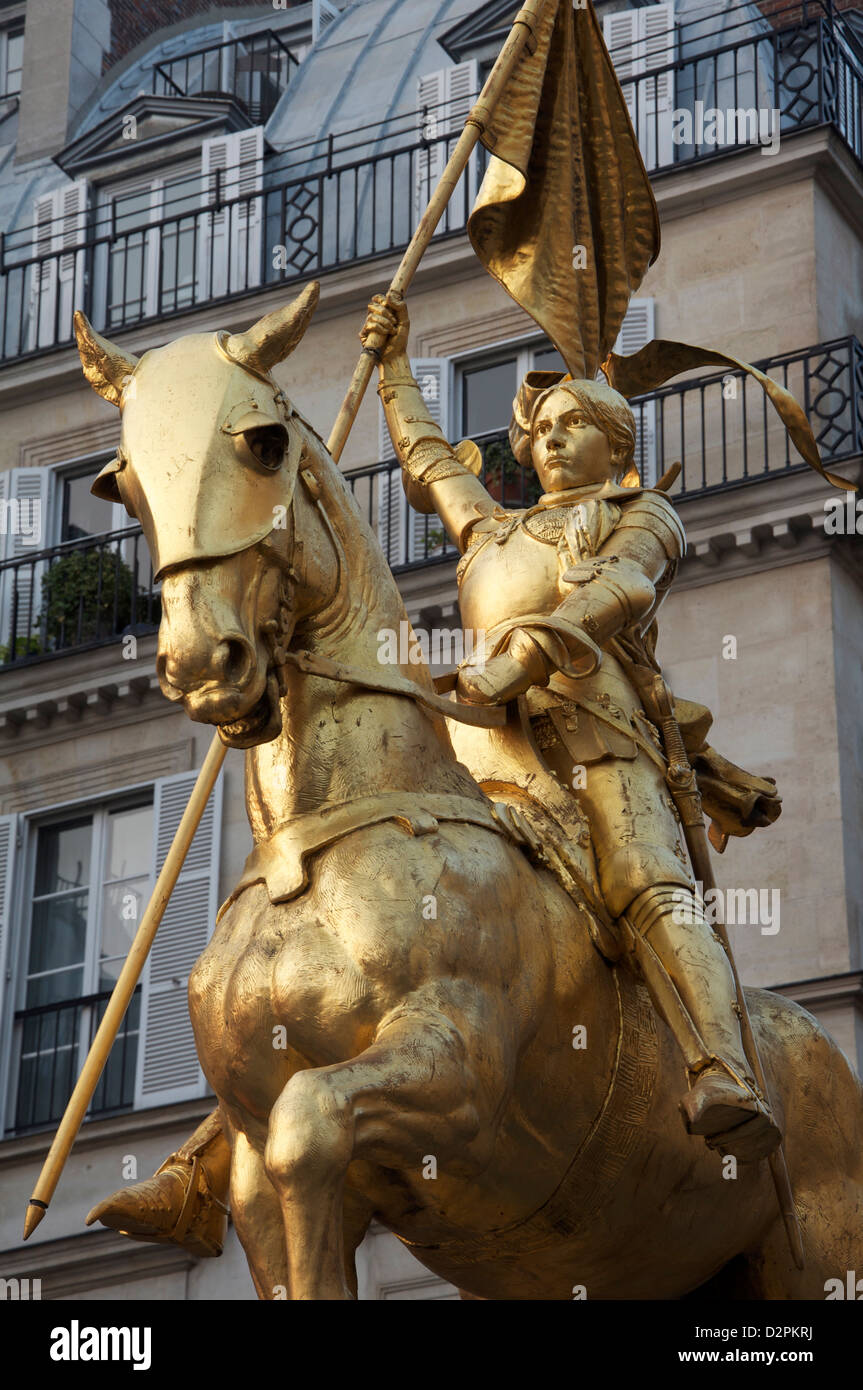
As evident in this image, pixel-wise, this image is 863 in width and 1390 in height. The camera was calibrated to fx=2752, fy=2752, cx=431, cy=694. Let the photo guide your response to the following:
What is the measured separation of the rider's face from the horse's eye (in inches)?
69.1

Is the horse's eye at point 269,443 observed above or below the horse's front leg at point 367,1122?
above

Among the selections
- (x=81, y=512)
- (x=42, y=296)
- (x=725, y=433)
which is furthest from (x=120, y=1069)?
(x=42, y=296)

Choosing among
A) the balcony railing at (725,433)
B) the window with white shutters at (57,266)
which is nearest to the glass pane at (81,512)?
the window with white shutters at (57,266)

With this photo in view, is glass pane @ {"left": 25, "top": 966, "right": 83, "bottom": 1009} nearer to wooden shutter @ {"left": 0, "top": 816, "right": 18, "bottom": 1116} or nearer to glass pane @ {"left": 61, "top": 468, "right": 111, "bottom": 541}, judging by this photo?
wooden shutter @ {"left": 0, "top": 816, "right": 18, "bottom": 1116}

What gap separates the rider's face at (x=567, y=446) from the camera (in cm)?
799

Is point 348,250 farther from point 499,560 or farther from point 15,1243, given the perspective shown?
point 499,560

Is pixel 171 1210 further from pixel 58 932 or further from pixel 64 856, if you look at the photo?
pixel 64 856

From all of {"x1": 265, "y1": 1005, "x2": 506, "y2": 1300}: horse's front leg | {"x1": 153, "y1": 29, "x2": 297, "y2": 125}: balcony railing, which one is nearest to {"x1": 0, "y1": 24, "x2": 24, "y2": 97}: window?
{"x1": 153, "y1": 29, "x2": 297, "y2": 125}: balcony railing

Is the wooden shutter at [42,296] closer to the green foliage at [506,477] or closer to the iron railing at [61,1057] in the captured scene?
the green foliage at [506,477]

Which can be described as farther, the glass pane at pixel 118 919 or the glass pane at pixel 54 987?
the glass pane at pixel 54 987

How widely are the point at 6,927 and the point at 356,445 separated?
444 cm

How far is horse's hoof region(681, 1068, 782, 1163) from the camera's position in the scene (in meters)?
6.55

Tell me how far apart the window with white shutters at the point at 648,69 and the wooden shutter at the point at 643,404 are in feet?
3.89

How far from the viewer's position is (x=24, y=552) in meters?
21.6
